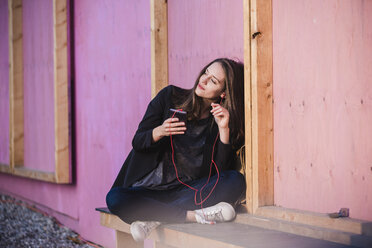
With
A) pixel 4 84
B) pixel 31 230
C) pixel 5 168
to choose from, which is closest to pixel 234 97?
pixel 31 230

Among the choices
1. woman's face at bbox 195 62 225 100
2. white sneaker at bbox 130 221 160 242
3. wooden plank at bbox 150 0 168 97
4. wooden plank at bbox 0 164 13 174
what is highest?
wooden plank at bbox 150 0 168 97

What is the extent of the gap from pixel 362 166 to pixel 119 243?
1652 millimetres

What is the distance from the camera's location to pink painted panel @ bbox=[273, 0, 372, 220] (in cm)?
224

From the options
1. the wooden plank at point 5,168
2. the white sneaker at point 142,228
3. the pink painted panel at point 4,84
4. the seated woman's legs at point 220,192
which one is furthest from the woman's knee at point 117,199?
the pink painted panel at point 4,84

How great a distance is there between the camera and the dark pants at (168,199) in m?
2.77

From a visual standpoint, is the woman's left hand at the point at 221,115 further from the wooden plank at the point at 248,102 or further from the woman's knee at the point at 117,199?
the woman's knee at the point at 117,199

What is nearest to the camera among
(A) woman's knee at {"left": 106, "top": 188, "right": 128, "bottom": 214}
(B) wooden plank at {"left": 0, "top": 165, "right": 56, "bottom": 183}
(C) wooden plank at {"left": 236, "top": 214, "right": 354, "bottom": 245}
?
(C) wooden plank at {"left": 236, "top": 214, "right": 354, "bottom": 245}

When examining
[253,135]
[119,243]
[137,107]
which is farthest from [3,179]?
[253,135]

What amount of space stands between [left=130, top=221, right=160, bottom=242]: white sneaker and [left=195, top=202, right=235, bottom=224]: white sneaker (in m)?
0.23

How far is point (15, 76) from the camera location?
625 cm

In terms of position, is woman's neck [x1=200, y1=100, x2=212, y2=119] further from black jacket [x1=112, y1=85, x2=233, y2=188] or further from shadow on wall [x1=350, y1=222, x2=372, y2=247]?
shadow on wall [x1=350, y1=222, x2=372, y2=247]

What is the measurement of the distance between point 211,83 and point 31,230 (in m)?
2.64

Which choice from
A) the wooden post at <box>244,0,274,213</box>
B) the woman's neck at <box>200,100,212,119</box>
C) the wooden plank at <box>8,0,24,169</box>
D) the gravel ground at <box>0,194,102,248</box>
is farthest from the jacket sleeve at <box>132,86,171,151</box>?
the wooden plank at <box>8,0,24,169</box>

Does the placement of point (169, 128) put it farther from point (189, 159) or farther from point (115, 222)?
point (115, 222)
